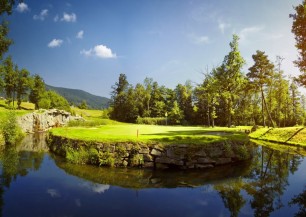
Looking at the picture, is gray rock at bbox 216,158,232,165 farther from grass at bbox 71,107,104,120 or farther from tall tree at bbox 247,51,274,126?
grass at bbox 71,107,104,120

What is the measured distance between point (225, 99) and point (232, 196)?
124 ft

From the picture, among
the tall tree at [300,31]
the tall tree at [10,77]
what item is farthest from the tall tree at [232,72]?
the tall tree at [10,77]

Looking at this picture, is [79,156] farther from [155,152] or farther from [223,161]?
[223,161]

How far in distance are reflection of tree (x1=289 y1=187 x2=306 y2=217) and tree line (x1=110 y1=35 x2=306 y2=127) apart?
107 feet

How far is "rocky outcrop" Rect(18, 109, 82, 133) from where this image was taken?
140ft

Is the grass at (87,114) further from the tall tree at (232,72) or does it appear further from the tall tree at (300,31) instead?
the tall tree at (300,31)

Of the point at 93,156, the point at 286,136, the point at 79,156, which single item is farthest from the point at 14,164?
the point at 286,136

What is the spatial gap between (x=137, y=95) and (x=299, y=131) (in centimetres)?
5496

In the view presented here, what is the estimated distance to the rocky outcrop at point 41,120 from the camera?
4264cm

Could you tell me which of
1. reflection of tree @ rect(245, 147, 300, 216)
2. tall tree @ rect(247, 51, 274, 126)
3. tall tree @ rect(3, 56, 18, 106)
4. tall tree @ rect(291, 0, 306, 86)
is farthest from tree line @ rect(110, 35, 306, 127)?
tall tree @ rect(3, 56, 18, 106)

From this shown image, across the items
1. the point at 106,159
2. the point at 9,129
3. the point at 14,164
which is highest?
the point at 9,129

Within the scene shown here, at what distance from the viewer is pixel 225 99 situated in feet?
158

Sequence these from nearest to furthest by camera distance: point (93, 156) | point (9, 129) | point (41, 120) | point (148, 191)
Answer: point (148, 191) < point (93, 156) < point (9, 129) < point (41, 120)

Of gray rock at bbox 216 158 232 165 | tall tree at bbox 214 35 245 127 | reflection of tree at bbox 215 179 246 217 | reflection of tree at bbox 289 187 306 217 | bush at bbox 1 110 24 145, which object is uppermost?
tall tree at bbox 214 35 245 127
